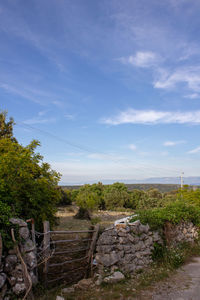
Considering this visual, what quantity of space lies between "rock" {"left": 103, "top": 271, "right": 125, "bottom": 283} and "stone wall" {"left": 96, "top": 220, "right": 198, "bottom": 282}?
0.05 m

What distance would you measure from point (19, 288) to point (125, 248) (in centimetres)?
327

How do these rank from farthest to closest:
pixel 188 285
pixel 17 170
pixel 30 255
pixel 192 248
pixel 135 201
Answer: pixel 135 201, pixel 192 248, pixel 17 170, pixel 188 285, pixel 30 255

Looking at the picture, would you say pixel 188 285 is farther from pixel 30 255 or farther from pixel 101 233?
pixel 30 255

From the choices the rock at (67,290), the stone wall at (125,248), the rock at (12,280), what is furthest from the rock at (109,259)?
the rock at (12,280)

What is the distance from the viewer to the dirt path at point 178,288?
514cm

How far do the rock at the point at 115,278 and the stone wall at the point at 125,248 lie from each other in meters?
0.05

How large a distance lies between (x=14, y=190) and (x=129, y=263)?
175 inches

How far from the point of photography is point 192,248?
29.2 ft

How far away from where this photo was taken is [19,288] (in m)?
4.77

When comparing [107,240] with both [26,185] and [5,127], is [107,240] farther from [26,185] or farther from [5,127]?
[5,127]

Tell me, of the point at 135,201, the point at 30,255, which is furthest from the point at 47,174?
the point at 135,201

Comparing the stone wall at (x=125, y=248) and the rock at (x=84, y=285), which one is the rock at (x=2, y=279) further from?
the stone wall at (x=125, y=248)

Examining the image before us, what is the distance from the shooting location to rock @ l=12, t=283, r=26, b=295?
4738 mm

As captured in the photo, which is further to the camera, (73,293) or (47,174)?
(47,174)
